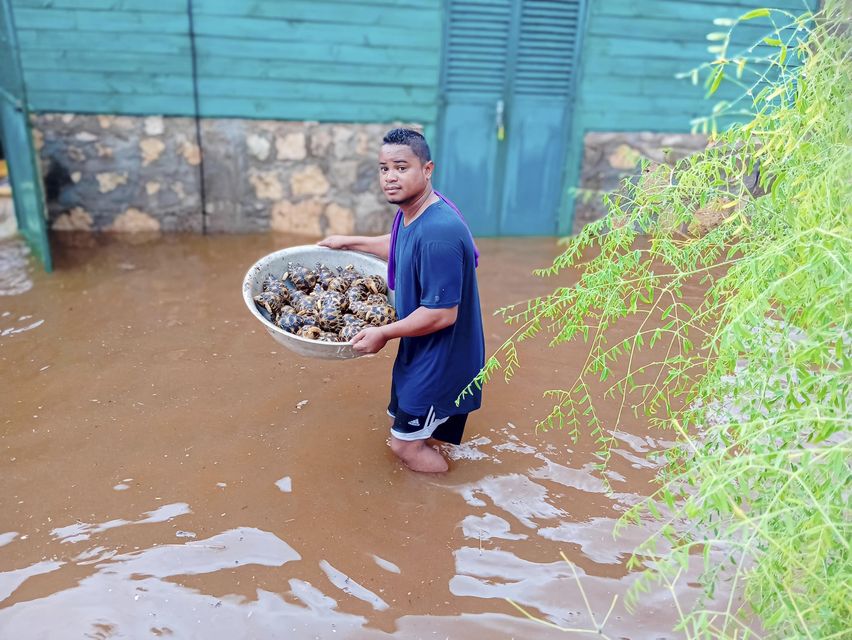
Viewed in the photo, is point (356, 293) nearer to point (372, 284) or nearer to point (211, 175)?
point (372, 284)

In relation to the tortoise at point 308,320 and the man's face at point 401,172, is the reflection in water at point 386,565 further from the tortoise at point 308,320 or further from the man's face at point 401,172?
the man's face at point 401,172

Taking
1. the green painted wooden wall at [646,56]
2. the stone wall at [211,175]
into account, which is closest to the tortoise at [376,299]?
the stone wall at [211,175]

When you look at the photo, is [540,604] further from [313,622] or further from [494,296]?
[494,296]

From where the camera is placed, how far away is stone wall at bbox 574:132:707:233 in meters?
6.29

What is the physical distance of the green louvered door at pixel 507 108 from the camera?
5.77 meters

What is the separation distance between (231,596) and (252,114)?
4.25m

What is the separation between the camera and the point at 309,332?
2.86 m

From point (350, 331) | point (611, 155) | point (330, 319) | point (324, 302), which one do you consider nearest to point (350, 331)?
point (350, 331)

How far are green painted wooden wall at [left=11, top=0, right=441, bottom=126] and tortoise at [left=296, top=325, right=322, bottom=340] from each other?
3.39 m

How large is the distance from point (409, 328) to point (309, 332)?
439mm

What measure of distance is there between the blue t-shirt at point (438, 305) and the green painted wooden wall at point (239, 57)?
10.6 feet

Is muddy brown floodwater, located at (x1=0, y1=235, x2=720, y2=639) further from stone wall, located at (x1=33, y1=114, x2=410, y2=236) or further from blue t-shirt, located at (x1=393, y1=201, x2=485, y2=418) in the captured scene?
stone wall, located at (x1=33, y1=114, x2=410, y2=236)

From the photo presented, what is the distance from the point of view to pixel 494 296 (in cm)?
512

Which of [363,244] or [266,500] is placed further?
[363,244]
